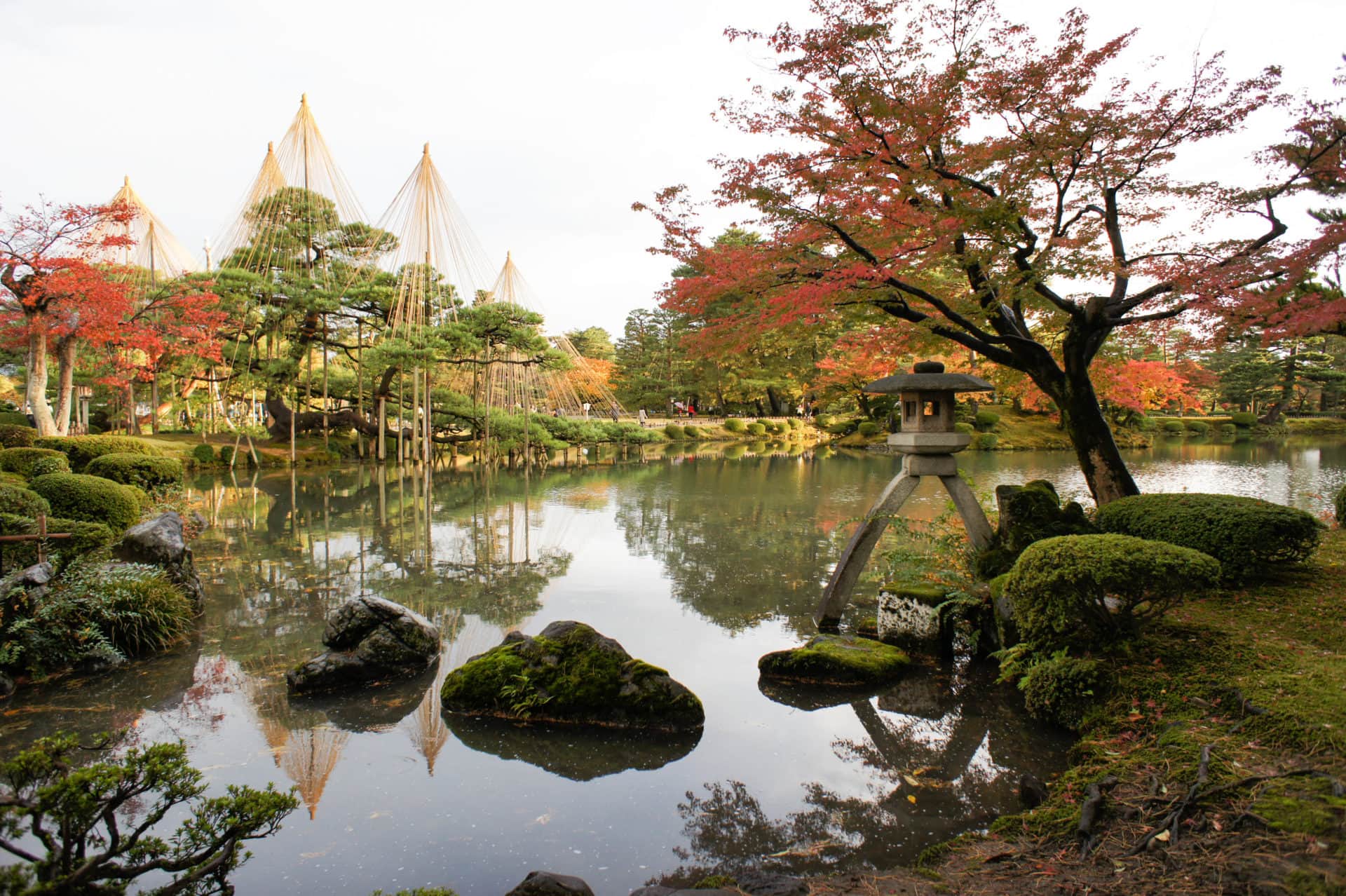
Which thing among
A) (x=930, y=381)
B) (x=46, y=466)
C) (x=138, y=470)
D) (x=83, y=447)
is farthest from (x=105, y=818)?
(x=83, y=447)

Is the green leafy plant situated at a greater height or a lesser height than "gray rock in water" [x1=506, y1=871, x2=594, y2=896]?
greater

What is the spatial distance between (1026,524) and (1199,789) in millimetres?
3107

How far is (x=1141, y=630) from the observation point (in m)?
4.30

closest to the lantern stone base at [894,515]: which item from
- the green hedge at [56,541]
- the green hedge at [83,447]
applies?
the green hedge at [56,541]

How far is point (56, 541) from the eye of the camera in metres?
5.93

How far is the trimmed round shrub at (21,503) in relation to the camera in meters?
5.83

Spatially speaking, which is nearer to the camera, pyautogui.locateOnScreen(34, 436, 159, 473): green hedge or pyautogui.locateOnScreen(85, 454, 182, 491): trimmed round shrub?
pyautogui.locateOnScreen(85, 454, 182, 491): trimmed round shrub

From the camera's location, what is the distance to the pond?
9.92 ft

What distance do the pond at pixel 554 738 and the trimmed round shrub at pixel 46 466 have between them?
1787mm

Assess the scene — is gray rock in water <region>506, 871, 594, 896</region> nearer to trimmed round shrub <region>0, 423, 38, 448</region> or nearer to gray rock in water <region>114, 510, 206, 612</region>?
gray rock in water <region>114, 510, 206, 612</region>

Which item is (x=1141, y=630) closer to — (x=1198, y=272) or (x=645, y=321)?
(x=1198, y=272)

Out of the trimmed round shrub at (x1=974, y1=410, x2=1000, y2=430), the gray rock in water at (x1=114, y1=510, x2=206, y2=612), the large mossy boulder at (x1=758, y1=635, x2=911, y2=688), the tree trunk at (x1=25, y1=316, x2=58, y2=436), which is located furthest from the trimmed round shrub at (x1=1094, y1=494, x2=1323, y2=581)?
the trimmed round shrub at (x1=974, y1=410, x2=1000, y2=430)

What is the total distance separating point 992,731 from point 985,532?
7.39 ft

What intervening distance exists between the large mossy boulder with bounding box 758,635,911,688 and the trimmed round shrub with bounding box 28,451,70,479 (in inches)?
341
